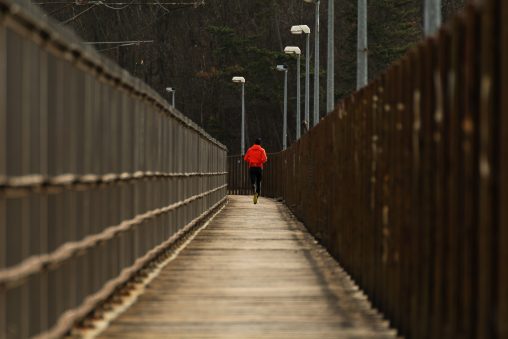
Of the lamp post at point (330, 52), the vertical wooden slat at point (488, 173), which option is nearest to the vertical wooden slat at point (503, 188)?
the vertical wooden slat at point (488, 173)

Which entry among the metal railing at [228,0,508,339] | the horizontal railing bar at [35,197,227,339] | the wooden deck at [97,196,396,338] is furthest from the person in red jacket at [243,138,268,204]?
the metal railing at [228,0,508,339]

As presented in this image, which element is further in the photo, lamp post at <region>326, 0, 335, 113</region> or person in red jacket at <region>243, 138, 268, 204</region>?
person in red jacket at <region>243, 138, 268, 204</region>

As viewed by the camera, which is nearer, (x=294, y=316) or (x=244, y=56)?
(x=294, y=316)

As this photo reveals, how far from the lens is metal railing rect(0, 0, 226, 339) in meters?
7.40

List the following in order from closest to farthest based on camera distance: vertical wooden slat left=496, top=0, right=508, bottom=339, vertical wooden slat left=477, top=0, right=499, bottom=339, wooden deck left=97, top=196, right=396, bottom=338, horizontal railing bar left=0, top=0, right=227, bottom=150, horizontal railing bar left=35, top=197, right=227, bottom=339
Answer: vertical wooden slat left=496, top=0, right=508, bottom=339 < vertical wooden slat left=477, top=0, right=499, bottom=339 < horizontal railing bar left=0, top=0, right=227, bottom=150 < horizontal railing bar left=35, top=197, right=227, bottom=339 < wooden deck left=97, top=196, right=396, bottom=338

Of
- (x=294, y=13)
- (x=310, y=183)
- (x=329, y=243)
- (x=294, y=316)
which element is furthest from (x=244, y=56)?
(x=294, y=316)

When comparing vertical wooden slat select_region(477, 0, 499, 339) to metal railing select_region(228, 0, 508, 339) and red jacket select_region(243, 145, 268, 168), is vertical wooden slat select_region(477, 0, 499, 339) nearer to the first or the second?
metal railing select_region(228, 0, 508, 339)

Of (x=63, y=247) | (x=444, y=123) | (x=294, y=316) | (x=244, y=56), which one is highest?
(x=244, y=56)

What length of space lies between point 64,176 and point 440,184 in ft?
9.07

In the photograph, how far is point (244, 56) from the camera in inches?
3809

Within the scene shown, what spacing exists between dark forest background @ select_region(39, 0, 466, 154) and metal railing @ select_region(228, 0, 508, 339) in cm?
7909

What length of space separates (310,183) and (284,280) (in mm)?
9731

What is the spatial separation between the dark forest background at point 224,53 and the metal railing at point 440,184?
7909cm

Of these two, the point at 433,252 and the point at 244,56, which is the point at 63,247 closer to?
the point at 433,252
